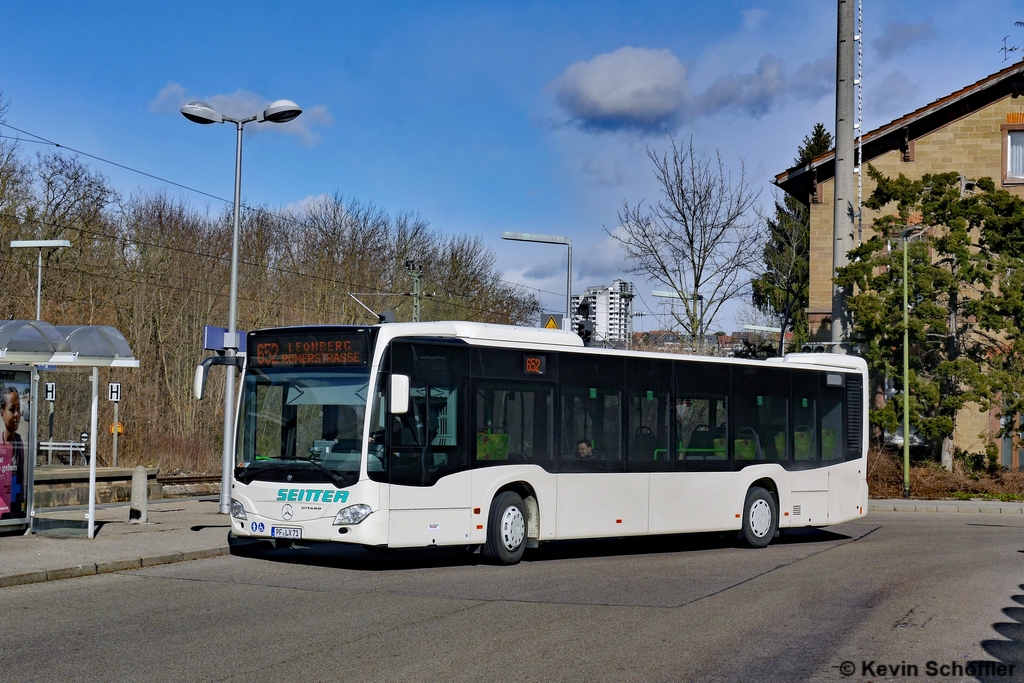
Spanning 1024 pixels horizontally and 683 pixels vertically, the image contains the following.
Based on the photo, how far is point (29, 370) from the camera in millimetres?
15406

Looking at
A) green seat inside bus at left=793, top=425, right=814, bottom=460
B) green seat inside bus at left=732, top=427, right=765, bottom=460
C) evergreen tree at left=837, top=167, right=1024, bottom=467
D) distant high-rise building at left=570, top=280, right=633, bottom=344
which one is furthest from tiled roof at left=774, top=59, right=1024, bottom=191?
green seat inside bus at left=732, top=427, right=765, bottom=460

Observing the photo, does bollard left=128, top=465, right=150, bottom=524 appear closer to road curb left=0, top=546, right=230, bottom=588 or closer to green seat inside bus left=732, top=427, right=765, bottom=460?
road curb left=0, top=546, right=230, bottom=588

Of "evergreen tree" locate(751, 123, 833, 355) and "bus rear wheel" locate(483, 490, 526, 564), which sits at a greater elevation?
"evergreen tree" locate(751, 123, 833, 355)

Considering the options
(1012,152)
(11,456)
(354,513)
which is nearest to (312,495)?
(354,513)

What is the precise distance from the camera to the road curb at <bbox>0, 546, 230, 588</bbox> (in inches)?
456

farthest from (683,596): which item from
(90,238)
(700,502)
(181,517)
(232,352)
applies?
(90,238)

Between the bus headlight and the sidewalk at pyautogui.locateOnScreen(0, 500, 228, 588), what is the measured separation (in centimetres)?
249

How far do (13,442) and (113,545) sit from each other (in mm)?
2248

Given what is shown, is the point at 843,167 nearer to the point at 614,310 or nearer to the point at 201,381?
the point at 614,310

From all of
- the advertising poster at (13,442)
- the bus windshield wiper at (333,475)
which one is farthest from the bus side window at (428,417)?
the advertising poster at (13,442)

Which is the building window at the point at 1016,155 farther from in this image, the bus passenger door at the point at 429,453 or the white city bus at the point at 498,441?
the bus passenger door at the point at 429,453

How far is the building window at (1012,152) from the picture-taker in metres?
34.4

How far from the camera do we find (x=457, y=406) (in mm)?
13641

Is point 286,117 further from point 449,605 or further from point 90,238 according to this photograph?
point 90,238
